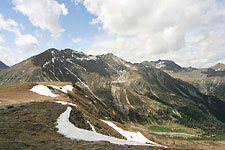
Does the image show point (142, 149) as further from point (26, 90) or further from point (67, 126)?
point (26, 90)

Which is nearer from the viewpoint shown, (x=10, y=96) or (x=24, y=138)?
(x=24, y=138)

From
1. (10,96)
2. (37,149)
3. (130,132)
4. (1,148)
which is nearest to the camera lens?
Answer: (1,148)

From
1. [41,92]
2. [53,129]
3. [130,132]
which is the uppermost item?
[41,92]

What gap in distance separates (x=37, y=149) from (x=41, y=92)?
68.9m

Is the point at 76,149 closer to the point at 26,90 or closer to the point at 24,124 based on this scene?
the point at 24,124

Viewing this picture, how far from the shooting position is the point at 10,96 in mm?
65312

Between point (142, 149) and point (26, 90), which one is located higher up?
point (26, 90)

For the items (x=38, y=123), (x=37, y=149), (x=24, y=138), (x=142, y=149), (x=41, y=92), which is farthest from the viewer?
(x=41, y=92)

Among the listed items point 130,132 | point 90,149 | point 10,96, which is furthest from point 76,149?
point 10,96

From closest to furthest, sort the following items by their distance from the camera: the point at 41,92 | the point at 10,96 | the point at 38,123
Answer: the point at 38,123 → the point at 10,96 → the point at 41,92

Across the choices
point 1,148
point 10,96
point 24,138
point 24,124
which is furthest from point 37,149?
point 10,96

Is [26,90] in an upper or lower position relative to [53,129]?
upper

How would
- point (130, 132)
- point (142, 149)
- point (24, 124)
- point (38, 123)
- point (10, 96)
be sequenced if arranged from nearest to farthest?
1. point (142, 149)
2. point (24, 124)
3. point (38, 123)
4. point (130, 132)
5. point (10, 96)

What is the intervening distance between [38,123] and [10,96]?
173ft
